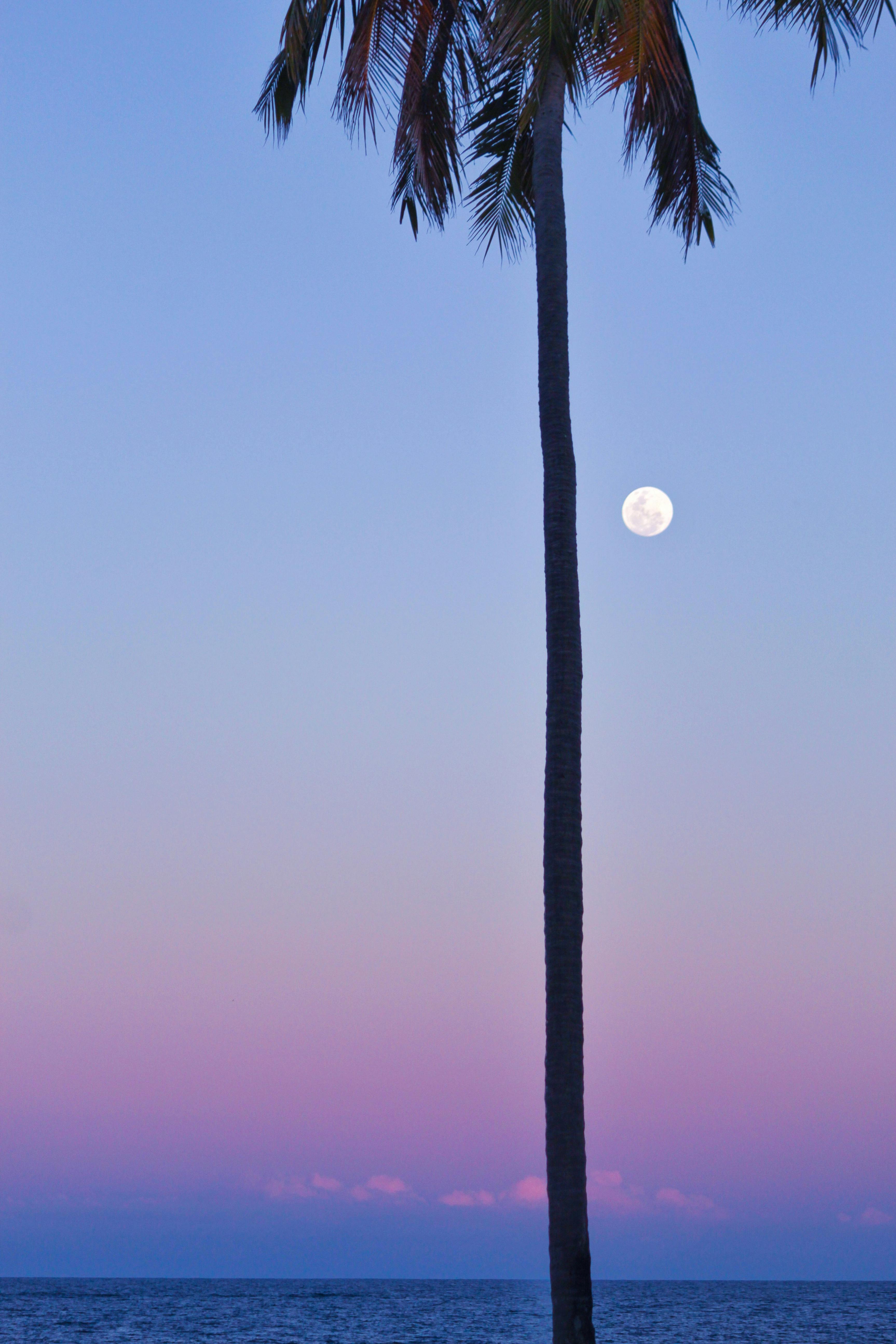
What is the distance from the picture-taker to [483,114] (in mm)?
14594

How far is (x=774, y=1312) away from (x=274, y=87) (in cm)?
9944

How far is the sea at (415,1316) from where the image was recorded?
70938 millimetres

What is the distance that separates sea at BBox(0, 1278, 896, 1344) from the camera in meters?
70.9

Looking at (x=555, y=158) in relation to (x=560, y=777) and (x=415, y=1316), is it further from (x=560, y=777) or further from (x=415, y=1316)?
(x=415, y=1316)

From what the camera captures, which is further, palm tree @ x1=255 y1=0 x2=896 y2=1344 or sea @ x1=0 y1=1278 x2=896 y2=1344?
sea @ x1=0 y1=1278 x2=896 y2=1344

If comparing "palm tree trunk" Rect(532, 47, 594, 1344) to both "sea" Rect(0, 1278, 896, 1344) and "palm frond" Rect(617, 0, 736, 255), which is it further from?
"sea" Rect(0, 1278, 896, 1344)

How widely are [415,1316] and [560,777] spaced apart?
95.4m

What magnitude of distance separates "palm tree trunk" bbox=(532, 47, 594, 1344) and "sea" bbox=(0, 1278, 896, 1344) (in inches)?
2521

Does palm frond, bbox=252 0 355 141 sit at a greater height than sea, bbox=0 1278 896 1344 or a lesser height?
greater

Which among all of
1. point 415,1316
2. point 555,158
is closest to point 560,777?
point 555,158

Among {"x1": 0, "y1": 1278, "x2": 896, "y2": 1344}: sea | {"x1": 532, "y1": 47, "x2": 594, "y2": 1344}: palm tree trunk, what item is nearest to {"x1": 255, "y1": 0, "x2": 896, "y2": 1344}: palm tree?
{"x1": 532, "y1": 47, "x2": 594, "y2": 1344}: palm tree trunk

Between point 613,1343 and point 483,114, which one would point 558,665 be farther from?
point 613,1343

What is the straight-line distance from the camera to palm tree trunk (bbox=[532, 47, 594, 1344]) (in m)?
9.78

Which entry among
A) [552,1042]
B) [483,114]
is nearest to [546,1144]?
Result: [552,1042]
